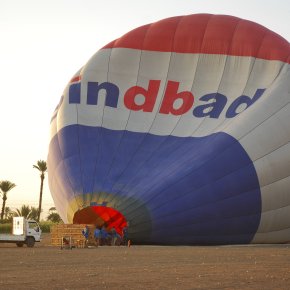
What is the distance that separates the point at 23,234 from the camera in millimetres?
23781

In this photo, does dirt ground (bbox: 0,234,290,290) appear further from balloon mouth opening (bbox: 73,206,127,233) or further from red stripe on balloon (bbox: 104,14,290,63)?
red stripe on balloon (bbox: 104,14,290,63)

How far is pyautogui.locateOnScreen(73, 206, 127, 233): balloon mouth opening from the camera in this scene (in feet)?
62.5

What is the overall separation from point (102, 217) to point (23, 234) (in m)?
4.82

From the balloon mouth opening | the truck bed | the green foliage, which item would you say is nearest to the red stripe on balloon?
the balloon mouth opening

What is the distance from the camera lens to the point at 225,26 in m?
21.2

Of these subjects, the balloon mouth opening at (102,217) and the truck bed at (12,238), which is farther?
the truck bed at (12,238)

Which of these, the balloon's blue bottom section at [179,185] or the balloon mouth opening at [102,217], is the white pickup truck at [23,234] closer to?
the balloon mouth opening at [102,217]

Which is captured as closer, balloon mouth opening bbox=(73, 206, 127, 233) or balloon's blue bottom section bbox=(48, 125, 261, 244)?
balloon's blue bottom section bbox=(48, 125, 261, 244)

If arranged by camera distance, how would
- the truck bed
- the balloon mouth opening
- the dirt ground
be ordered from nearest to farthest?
the dirt ground → the balloon mouth opening → the truck bed

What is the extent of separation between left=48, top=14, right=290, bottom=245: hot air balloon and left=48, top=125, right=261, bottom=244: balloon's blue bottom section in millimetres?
29

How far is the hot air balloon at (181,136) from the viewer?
18312 mm

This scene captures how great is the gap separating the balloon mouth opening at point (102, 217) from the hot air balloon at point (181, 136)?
4cm

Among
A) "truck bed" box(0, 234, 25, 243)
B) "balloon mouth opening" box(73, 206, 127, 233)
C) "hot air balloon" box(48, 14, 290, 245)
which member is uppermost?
"hot air balloon" box(48, 14, 290, 245)

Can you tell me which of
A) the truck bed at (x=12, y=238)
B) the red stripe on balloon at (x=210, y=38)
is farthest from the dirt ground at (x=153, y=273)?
the truck bed at (x=12, y=238)
